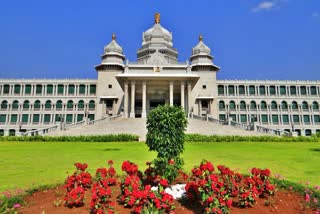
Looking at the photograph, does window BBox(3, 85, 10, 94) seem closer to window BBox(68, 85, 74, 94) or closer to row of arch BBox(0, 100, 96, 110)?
row of arch BBox(0, 100, 96, 110)

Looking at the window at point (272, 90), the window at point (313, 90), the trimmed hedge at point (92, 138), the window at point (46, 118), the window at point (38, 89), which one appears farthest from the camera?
the window at point (313, 90)

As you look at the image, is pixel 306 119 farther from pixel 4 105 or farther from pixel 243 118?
pixel 4 105

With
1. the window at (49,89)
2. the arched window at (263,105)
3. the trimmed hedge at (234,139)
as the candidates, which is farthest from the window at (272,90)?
the window at (49,89)

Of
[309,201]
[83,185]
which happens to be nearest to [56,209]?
[83,185]

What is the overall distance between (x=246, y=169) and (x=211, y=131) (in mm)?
19733

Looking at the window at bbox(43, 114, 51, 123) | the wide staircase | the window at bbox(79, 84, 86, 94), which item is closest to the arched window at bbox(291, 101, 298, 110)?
the wide staircase

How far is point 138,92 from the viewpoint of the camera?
157 ft

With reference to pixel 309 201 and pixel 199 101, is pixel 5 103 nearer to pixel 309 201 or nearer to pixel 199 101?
pixel 199 101

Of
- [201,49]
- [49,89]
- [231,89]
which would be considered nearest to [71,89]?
[49,89]

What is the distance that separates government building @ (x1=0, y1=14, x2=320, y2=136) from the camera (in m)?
55.4

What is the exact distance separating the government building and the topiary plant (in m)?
45.0

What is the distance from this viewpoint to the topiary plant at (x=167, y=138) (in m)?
8.15

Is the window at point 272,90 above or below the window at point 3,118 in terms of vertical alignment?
above

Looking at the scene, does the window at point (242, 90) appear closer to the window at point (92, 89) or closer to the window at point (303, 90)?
the window at point (303, 90)
